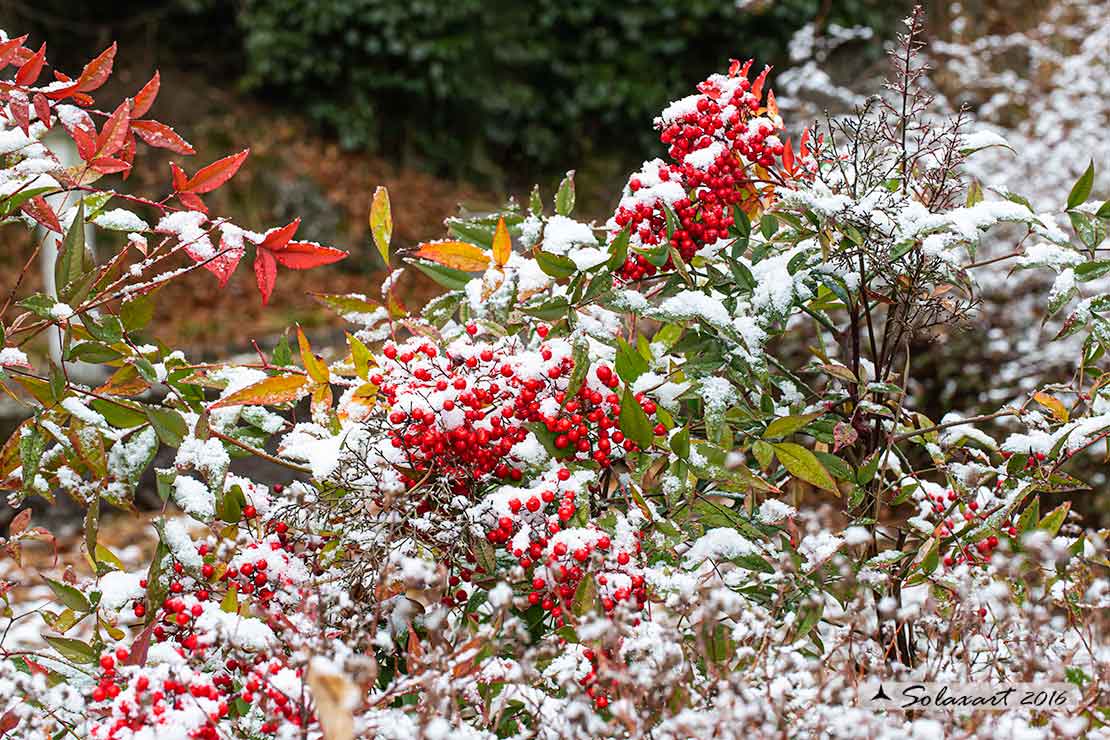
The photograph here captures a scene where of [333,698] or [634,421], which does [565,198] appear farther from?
[333,698]

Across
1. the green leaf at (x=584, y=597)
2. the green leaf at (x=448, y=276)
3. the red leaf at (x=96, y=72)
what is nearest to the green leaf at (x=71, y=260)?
the red leaf at (x=96, y=72)

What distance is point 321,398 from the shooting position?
177cm

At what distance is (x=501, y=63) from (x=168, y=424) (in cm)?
663

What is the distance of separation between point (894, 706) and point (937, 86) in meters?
6.37

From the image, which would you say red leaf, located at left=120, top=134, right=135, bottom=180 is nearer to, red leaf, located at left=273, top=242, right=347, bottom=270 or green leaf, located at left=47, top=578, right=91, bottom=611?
red leaf, located at left=273, top=242, right=347, bottom=270

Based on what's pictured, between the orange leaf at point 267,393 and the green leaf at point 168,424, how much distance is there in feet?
0.27

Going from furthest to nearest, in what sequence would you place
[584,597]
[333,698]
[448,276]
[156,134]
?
[448,276], [156,134], [584,597], [333,698]

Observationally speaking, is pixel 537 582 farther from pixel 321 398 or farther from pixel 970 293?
pixel 970 293

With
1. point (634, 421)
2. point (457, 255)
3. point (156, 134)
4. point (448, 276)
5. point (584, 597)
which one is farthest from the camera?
point (448, 276)

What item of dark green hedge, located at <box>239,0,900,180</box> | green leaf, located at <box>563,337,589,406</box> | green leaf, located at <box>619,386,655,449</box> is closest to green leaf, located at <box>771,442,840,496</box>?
green leaf, located at <box>619,386,655,449</box>

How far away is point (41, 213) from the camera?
1.66 m

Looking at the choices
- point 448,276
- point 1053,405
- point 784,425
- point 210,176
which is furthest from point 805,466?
point 210,176

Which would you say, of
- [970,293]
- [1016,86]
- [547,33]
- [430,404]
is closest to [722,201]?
[970,293]

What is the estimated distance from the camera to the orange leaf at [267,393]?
65.2 inches
